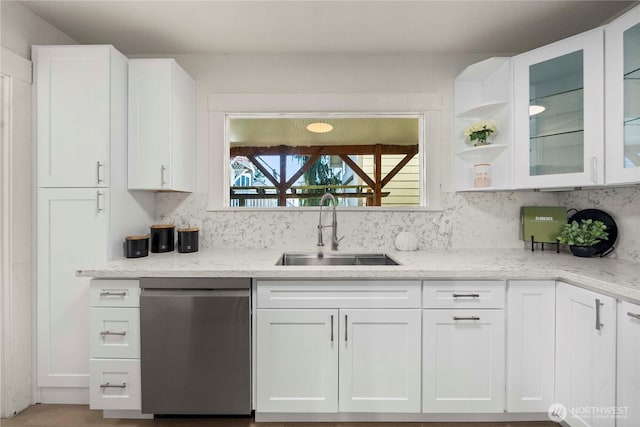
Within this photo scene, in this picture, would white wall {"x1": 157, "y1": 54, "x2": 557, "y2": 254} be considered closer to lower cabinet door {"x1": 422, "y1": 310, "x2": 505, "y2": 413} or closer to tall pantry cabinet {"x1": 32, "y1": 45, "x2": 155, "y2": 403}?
tall pantry cabinet {"x1": 32, "y1": 45, "x2": 155, "y2": 403}

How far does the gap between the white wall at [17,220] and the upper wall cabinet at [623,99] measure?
3.33 meters

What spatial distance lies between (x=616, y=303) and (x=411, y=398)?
1.09 m

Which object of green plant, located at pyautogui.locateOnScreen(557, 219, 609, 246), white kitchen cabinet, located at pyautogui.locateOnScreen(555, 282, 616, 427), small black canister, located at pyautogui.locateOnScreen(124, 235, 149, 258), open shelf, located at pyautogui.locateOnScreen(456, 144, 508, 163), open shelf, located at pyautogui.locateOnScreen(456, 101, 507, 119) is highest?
open shelf, located at pyautogui.locateOnScreen(456, 101, 507, 119)

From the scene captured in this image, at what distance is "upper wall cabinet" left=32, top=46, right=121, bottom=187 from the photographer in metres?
2.01

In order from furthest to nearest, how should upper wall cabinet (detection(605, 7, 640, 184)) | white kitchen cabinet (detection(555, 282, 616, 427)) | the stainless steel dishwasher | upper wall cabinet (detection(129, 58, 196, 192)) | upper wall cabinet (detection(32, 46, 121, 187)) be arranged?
upper wall cabinet (detection(129, 58, 196, 192)), upper wall cabinet (detection(32, 46, 121, 187)), the stainless steel dishwasher, upper wall cabinet (detection(605, 7, 640, 184)), white kitchen cabinet (detection(555, 282, 616, 427))

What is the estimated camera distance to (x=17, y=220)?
196 centimetres

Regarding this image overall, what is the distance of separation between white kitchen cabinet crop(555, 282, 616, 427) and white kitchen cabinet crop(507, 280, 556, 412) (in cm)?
4

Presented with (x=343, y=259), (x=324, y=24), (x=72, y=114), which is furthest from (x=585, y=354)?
(x=72, y=114)

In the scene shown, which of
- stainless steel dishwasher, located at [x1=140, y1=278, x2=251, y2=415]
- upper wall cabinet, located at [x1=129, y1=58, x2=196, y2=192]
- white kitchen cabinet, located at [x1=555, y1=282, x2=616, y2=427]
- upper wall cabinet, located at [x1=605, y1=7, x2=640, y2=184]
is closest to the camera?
white kitchen cabinet, located at [x1=555, y1=282, x2=616, y2=427]

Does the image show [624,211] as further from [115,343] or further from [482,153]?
[115,343]

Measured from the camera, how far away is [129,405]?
1.83 m

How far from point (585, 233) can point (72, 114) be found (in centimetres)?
330
